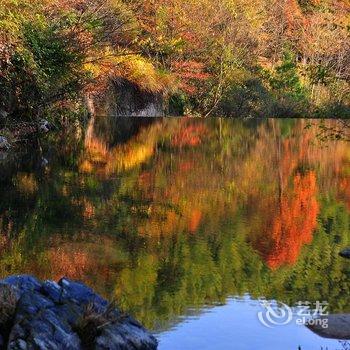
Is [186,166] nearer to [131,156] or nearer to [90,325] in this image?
[131,156]

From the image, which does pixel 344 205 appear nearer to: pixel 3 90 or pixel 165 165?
pixel 165 165

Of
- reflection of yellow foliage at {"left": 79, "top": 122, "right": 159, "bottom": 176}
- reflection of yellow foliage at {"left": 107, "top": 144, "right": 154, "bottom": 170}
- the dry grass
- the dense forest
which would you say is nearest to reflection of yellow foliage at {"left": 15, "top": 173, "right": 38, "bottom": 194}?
reflection of yellow foliage at {"left": 79, "top": 122, "right": 159, "bottom": 176}

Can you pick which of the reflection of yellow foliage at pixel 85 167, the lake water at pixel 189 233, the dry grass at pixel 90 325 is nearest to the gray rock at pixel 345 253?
the lake water at pixel 189 233

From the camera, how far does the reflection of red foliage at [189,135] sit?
2702 centimetres

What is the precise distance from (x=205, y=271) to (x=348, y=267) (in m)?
2.00

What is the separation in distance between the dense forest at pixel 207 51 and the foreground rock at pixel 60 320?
1747cm

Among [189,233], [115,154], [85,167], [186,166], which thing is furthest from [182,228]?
[115,154]

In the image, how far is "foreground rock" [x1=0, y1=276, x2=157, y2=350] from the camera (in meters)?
5.62

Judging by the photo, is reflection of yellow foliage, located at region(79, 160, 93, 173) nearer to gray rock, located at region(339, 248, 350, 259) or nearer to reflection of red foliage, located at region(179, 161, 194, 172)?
reflection of red foliage, located at region(179, 161, 194, 172)

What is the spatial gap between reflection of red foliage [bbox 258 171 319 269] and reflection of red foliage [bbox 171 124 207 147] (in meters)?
9.27

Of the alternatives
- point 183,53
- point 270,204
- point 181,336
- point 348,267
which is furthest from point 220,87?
point 181,336

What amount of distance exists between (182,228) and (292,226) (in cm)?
205

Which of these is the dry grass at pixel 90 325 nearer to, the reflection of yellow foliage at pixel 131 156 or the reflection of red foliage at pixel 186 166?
the reflection of yellow foliage at pixel 131 156

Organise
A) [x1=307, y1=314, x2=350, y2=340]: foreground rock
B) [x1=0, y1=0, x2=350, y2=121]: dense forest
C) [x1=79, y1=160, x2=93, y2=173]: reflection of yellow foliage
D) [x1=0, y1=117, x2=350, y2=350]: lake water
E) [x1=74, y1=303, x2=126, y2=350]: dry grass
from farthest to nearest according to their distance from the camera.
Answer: [x1=0, y1=0, x2=350, y2=121]: dense forest < [x1=79, y1=160, x2=93, y2=173]: reflection of yellow foliage < [x1=0, y1=117, x2=350, y2=350]: lake water < [x1=307, y1=314, x2=350, y2=340]: foreground rock < [x1=74, y1=303, x2=126, y2=350]: dry grass
